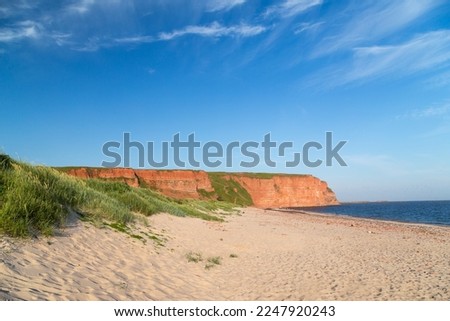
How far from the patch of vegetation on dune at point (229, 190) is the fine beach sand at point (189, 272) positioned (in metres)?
93.5

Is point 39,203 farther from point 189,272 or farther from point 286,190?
point 286,190

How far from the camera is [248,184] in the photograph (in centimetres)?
13075

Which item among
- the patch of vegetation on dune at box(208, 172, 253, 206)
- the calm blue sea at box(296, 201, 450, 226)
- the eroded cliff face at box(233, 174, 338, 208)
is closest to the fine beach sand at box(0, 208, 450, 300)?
the calm blue sea at box(296, 201, 450, 226)

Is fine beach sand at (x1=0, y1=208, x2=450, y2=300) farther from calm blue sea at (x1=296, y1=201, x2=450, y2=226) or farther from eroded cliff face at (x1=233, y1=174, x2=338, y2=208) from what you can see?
eroded cliff face at (x1=233, y1=174, x2=338, y2=208)

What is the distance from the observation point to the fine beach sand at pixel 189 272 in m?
6.33

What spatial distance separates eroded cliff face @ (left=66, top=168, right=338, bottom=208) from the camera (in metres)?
84.9

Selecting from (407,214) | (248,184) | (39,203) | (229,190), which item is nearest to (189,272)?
(39,203)

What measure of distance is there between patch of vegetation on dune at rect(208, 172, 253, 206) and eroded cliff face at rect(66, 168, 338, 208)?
139 centimetres

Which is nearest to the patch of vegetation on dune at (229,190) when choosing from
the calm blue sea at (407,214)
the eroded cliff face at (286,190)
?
the eroded cliff face at (286,190)

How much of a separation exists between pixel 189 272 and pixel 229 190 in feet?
353
